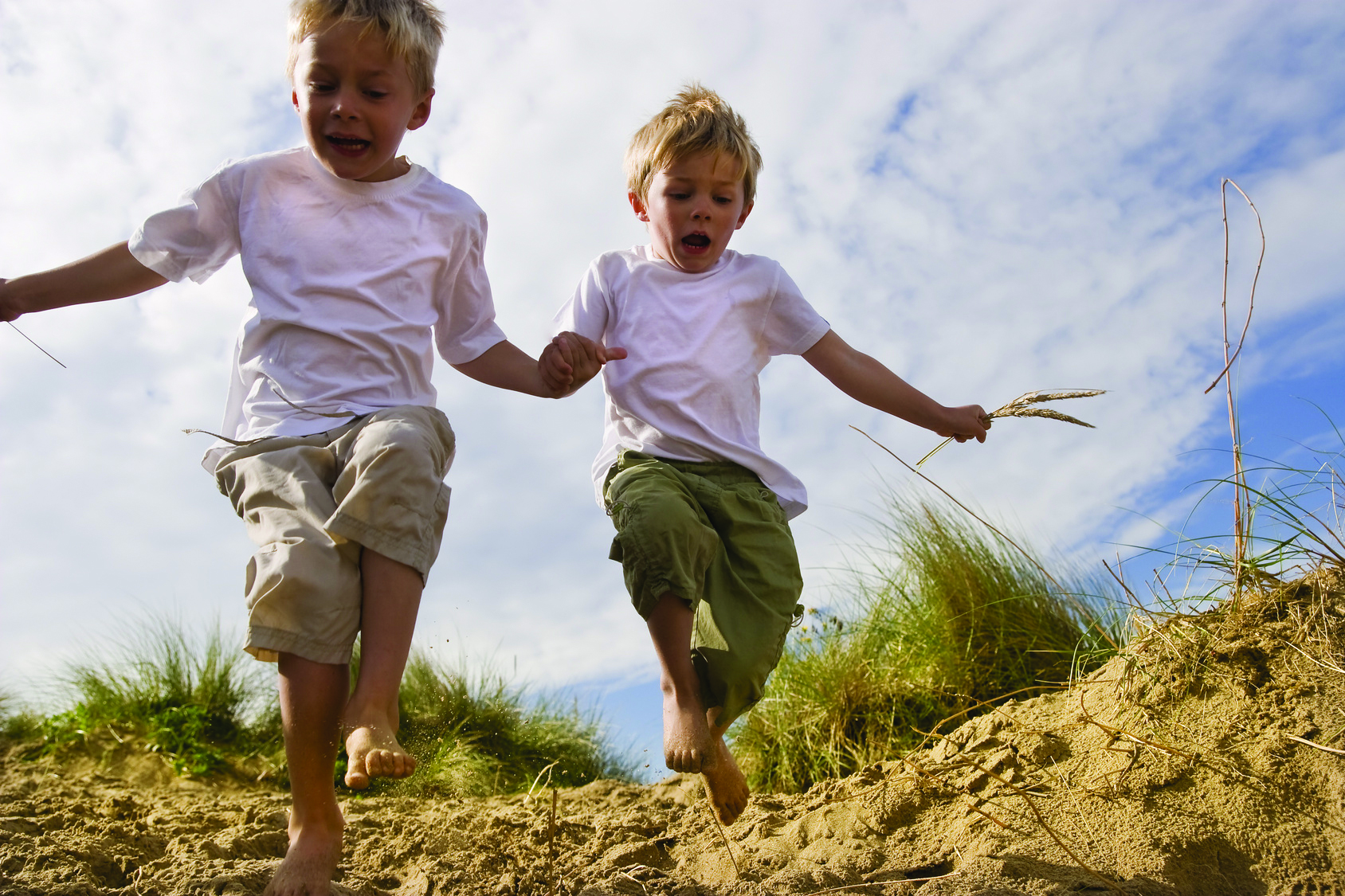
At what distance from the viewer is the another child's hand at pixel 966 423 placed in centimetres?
344

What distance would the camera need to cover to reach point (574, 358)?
3.07 m

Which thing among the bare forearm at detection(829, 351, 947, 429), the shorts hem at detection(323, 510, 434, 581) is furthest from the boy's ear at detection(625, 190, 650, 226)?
the shorts hem at detection(323, 510, 434, 581)

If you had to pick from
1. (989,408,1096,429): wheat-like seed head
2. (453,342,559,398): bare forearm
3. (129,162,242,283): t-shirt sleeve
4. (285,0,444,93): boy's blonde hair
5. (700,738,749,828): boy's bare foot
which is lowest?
(700,738,749,828): boy's bare foot

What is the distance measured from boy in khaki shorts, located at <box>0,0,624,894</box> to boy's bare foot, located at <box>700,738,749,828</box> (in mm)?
906

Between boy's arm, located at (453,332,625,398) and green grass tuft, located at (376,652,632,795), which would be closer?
boy's arm, located at (453,332,625,398)

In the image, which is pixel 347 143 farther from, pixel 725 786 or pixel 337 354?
pixel 725 786

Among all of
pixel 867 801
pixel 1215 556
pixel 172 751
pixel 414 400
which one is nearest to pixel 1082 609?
pixel 1215 556

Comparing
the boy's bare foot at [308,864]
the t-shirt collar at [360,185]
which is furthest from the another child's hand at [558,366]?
the boy's bare foot at [308,864]

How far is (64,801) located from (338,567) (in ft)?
8.49

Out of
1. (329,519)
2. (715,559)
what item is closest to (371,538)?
(329,519)

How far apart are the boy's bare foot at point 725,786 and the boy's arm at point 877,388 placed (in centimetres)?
130

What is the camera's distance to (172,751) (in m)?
6.27

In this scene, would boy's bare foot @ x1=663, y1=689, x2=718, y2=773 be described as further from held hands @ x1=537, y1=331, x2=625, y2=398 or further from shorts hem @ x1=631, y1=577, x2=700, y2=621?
held hands @ x1=537, y1=331, x2=625, y2=398

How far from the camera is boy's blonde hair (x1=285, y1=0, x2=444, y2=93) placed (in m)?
2.88
